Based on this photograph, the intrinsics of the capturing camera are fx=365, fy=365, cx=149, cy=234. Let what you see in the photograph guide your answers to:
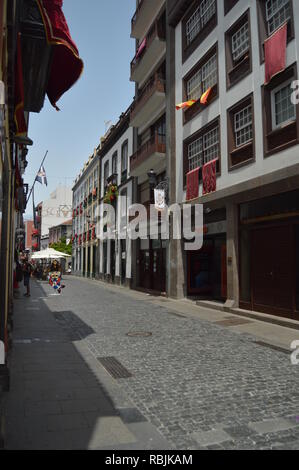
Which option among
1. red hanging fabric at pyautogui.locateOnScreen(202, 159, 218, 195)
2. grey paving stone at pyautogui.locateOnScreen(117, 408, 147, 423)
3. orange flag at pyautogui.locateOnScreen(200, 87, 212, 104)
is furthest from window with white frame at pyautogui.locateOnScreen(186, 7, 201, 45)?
grey paving stone at pyautogui.locateOnScreen(117, 408, 147, 423)

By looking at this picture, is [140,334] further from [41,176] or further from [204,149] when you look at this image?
[41,176]

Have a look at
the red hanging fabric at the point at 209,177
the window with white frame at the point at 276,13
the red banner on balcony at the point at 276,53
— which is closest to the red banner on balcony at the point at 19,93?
the red banner on balcony at the point at 276,53

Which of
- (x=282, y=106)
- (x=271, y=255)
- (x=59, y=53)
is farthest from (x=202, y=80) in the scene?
Result: (x=59, y=53)

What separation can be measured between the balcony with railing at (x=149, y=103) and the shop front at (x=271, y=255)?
32.5ft

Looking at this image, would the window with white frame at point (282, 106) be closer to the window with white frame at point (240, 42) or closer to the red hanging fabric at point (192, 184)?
the window with white frame at point (240, 42)

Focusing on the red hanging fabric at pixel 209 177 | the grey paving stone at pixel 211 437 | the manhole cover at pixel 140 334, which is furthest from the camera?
the red hanging fabric at pixel 209 177

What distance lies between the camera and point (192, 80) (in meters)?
17.1

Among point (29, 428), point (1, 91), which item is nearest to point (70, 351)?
point (29, 428)

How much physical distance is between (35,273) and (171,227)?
23.1 m

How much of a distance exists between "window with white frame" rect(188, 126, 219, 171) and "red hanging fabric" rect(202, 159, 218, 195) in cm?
48

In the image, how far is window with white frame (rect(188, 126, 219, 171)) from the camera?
585 inches

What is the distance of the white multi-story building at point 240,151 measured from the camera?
10.6 meters

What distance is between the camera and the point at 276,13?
1113 cm

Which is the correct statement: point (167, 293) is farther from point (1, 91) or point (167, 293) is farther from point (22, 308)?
point (1, 91)
